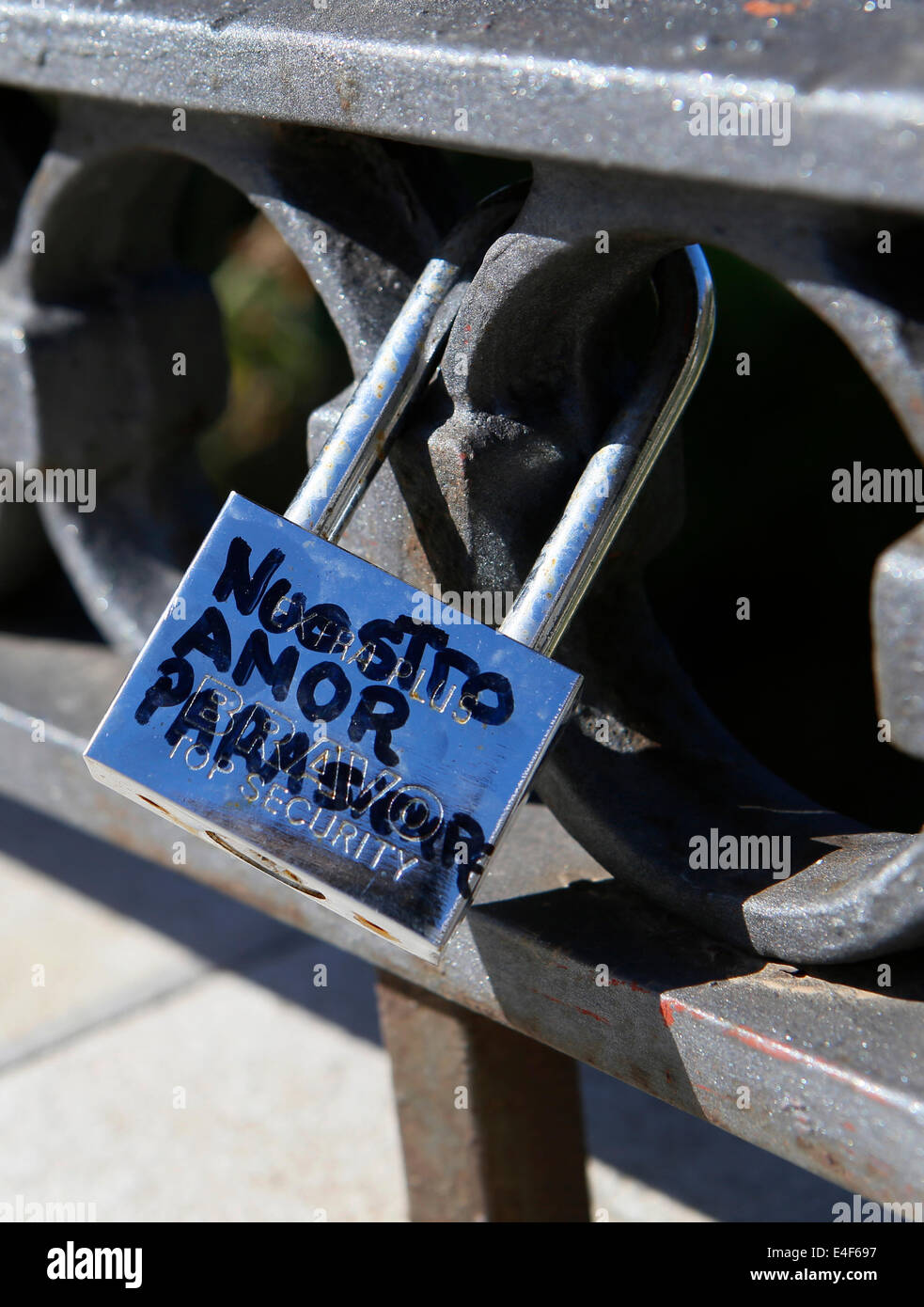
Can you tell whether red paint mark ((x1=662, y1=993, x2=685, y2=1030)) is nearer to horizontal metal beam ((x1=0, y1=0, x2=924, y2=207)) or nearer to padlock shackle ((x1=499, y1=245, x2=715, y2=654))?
padlock shackle ((x1=499, y1=245, x2=715, y2=654))

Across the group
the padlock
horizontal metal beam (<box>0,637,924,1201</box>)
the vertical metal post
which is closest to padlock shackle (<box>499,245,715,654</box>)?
the padlock

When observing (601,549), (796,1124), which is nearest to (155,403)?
(601,549)

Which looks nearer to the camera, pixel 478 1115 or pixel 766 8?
pixel 766 8

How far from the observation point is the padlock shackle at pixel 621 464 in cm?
82

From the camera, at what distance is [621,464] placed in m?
0.85

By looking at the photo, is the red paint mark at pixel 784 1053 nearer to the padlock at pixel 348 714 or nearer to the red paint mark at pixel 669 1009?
the red paint mark at pixel 669 1009

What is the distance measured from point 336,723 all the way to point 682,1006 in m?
0.28

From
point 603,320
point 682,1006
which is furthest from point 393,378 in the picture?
point 682,1006

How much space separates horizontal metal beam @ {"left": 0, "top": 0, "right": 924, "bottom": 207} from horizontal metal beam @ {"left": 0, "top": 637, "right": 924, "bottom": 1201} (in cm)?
48

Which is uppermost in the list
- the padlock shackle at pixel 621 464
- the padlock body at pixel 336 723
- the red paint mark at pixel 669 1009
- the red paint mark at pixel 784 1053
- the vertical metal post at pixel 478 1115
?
the padlock shackle at pixel 621 464

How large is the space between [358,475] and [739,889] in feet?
1.19

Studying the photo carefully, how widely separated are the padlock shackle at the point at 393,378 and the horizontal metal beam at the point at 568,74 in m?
0.09

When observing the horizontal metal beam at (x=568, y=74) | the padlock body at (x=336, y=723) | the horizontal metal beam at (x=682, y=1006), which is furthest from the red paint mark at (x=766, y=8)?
the horizontal metal beam at (x=682, y=1006)

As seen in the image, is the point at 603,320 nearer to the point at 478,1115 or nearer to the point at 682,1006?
the point at 682,1006
